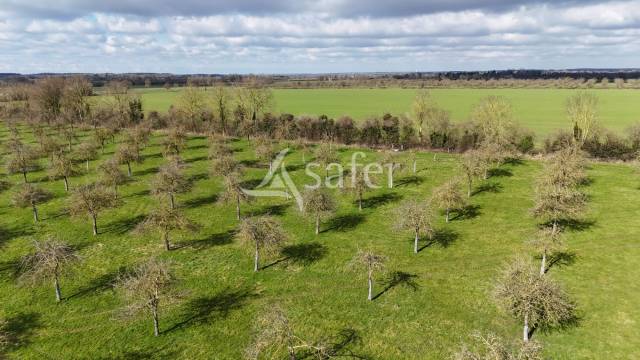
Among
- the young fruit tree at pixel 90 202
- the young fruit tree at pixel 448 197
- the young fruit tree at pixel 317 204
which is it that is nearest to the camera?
the young fruit tree at pixel 317 204

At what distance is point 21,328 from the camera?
30.0 meters

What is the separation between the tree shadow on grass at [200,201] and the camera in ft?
177

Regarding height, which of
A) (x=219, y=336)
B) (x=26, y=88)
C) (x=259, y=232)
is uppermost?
(x=26, y=88)

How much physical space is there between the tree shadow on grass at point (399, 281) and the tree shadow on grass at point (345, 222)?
11.1 meters

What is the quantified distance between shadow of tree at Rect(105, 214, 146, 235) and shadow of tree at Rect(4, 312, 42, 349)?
15.0 metres

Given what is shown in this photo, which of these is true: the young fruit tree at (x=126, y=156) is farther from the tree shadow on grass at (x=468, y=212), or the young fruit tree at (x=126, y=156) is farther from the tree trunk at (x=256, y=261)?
the tree shadow on grass at (x=468, y=212)

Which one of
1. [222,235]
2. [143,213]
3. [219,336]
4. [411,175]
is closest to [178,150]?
[143,213]

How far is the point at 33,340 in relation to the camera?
28672mm

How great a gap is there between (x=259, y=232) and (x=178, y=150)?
4912cm

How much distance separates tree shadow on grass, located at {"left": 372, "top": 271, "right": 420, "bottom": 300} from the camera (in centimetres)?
3401

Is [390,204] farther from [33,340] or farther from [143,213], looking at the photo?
[33,340]

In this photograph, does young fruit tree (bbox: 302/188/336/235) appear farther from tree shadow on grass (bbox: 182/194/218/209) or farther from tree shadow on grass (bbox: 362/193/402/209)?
tree shadow on grass (bbox: 182/194/218/209)

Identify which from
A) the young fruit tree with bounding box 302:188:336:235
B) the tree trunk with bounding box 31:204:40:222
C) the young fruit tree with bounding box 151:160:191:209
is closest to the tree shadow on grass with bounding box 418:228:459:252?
the young fruit tree with bounding box 302:188:336:235

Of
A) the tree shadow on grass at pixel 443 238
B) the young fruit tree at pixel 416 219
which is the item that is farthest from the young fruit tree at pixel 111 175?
the tree shadow on grass at pixel 443 238
